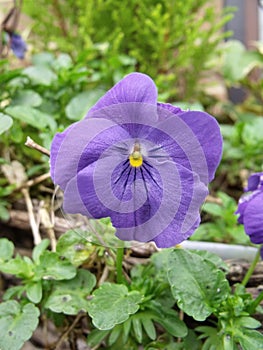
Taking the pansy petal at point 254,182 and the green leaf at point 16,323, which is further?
the pansy petal at point 254,182

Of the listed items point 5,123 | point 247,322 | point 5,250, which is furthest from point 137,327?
point 5,123

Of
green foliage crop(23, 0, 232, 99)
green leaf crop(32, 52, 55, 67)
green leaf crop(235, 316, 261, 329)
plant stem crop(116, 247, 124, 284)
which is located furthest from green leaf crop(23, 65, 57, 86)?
green leaf crop(235, 316, 261, 329)

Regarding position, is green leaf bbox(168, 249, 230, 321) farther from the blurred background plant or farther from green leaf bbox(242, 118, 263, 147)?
green leaf bbox(242, 118, 263, 147)

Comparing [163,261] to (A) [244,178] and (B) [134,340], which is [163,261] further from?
(A) [244,178]

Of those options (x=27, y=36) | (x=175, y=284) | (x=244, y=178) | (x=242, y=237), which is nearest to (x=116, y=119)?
(x=175, y=284)

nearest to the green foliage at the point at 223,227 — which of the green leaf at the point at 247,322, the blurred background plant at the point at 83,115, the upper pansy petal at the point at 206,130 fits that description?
the blurred background plant at the point at 83,115

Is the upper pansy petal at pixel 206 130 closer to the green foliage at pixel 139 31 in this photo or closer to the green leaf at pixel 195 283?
the green leaf at pixel 195 283
